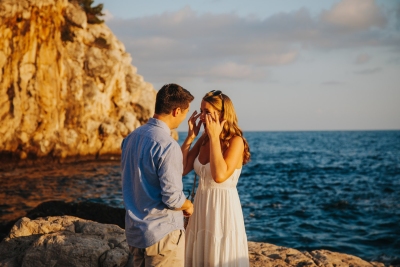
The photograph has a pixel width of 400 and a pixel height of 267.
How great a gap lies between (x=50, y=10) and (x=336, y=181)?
23.6m

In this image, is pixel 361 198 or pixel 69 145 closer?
pixel 361 198

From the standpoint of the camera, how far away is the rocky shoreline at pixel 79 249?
4.71 meters

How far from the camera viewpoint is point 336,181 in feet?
80.5

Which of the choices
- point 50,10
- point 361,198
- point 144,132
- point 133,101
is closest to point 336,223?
point 361,198

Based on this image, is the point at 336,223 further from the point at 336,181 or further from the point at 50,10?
the point at 50,10

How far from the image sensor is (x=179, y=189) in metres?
3.05

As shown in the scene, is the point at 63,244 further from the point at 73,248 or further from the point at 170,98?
the point at 170,98

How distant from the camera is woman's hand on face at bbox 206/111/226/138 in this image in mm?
3639

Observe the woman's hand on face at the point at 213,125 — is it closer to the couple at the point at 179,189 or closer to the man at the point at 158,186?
the couple at the point at 179,189

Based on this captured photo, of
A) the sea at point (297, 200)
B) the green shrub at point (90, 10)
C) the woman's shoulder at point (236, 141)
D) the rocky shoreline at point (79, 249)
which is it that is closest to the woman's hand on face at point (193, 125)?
the woman's shoulder at point (236, 141)

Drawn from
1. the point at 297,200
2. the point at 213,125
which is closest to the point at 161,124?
the point at 213,125

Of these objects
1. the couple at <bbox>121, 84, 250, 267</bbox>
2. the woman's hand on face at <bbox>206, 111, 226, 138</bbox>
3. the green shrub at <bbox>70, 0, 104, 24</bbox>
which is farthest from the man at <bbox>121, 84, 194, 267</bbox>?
the green shrub at <bbox>70, 0, 104, 24</bbox>

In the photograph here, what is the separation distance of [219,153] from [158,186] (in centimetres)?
78

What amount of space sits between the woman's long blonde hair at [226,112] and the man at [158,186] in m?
0.60
